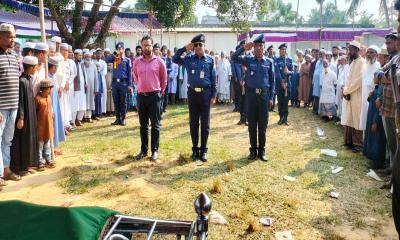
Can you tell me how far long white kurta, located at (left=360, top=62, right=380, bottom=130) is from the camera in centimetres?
703

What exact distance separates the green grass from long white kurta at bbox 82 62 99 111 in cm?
163

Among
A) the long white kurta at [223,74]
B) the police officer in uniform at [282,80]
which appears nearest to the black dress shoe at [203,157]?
the police officer in uniform at [282,80]

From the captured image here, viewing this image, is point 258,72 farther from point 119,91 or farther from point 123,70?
point 119,91

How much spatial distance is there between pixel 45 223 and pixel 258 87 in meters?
5.31

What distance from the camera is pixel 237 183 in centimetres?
574

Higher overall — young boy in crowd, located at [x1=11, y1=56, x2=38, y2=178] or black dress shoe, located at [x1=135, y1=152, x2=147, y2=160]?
young boy in crowd, located at [x1=11, y1=56, x2=38, y2=178]

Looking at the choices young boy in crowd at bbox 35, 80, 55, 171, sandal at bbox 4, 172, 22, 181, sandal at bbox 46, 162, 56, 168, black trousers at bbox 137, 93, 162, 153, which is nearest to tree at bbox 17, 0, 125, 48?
black trousers at bbox 137, 93, 162, 153

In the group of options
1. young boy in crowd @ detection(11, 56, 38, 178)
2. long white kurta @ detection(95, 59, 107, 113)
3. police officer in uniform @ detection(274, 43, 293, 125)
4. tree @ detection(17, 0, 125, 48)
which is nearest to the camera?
young boy in crowd @ detection(11, 56, 38, 178)

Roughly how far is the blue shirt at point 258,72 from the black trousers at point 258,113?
155 millimetres

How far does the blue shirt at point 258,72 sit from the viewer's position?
22.3 ft

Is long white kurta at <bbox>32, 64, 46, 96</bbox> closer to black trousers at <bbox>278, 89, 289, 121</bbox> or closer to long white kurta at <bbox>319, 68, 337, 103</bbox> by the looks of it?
black trousers at <bbox>278, 89, 289, 121</bbox>

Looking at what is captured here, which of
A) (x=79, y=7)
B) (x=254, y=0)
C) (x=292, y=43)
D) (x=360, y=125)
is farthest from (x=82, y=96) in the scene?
(x=292, y=43)

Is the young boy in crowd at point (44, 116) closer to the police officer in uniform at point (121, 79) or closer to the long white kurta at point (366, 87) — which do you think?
the police officer in uniform at point (121, 79)

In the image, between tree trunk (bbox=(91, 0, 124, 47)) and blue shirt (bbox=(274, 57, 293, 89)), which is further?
tree trunk (bbox=(91, 0, 124, 47))
